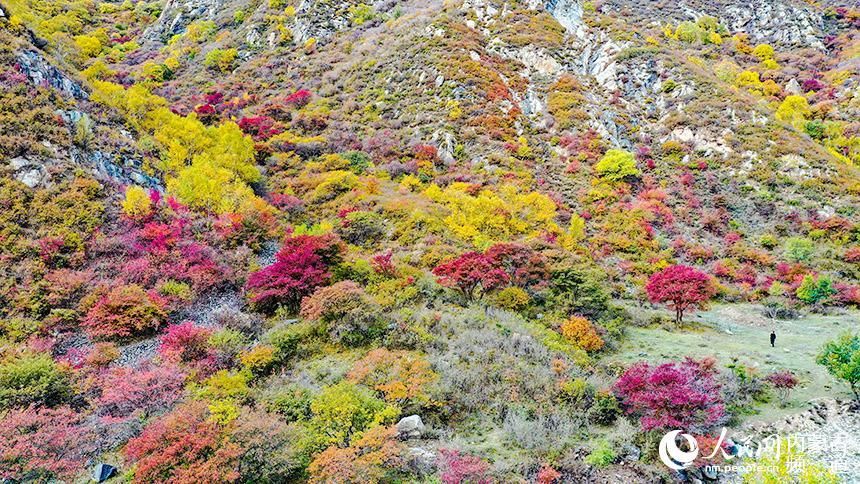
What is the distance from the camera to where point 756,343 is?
18875mm

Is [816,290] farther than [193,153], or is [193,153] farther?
[193,153]

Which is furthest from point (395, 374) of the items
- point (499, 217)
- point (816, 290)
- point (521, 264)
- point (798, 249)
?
point (798, 249)

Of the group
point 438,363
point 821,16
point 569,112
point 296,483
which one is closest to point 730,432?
point 438,363

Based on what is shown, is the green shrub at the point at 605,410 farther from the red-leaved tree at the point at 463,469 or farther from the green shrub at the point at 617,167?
the green shrub at the point at 617,167

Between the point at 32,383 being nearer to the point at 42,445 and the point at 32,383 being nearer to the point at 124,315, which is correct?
the point at 42,445

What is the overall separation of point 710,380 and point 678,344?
5.77m

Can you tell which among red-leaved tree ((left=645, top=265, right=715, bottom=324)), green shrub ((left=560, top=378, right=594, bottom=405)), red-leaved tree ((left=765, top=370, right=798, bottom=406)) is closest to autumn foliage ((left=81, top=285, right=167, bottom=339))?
green shrub ((left=560, top=378, right=594, bottom=405))

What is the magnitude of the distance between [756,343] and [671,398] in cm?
1016

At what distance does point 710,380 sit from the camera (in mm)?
13297

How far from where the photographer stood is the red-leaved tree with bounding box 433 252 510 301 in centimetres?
2005

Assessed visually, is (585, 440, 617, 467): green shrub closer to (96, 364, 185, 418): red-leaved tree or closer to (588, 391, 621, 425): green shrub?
(588, 391, 621, 425): green shrub

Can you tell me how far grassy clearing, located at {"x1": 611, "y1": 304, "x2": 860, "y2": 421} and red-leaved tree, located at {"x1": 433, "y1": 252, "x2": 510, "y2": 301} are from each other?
5.85 m

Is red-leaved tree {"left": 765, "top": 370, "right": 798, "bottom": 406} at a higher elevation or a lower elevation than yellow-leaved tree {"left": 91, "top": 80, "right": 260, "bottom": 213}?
lower

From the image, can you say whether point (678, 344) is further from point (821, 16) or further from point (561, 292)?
point (821, 16)
